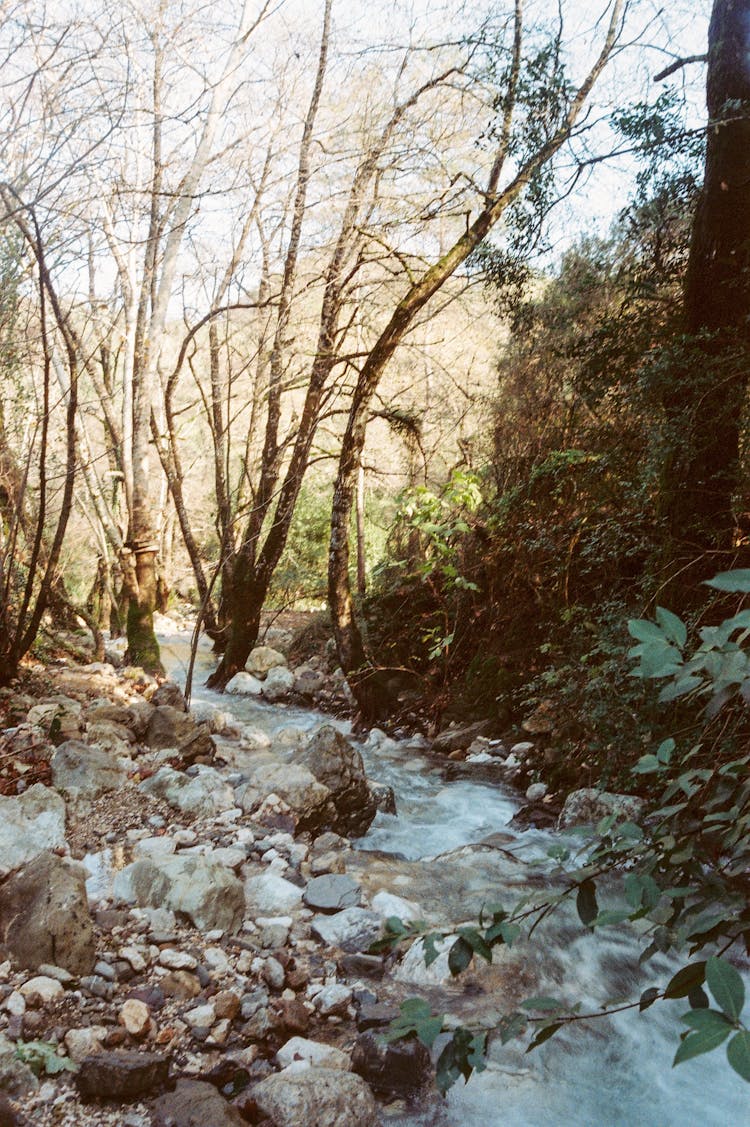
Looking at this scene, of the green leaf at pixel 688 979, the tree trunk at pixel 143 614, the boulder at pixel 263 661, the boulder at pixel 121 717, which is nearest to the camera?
the green leaf at pixel 688 979

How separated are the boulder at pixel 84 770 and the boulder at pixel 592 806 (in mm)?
2951

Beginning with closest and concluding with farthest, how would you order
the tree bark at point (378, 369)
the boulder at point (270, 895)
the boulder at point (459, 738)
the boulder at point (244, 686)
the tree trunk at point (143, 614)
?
the boulder at point (270, 895)
the tree bark at point (378, 369)
the boulder at point (459, 738)
the tree trunk at point (143, 614)
the boulder at point (244, 686)

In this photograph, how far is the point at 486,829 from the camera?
5.22 m

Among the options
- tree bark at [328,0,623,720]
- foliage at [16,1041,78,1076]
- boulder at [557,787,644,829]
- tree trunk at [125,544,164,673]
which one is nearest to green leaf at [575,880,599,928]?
foliage at [16,1041,78,1076]

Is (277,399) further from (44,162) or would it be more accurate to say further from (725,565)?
(725,565)

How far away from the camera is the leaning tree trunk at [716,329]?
14.8 ft

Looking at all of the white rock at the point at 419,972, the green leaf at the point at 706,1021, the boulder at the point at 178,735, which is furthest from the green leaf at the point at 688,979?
the boulder at the point at 178,735

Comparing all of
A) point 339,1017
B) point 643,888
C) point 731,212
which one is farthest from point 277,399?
point 643,888

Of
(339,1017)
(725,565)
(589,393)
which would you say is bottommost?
(339,1017)

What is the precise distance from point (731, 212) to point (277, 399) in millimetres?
6041

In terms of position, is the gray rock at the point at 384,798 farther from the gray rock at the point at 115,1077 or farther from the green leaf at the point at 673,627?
the green leaf at the point at 673,627

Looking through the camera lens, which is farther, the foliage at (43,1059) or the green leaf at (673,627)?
the foliage at (43,1059)

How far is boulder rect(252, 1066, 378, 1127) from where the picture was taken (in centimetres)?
230

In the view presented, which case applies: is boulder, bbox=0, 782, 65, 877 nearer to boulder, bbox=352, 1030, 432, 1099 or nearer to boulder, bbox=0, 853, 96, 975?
boulder, bbox=0, 853, 96, 975
